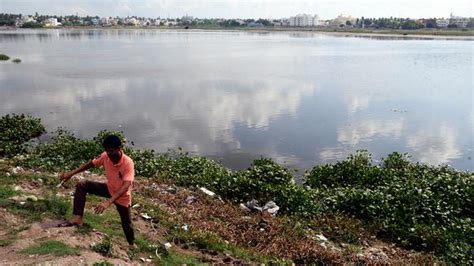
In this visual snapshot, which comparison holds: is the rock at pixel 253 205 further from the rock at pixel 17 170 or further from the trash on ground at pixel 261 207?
the rock at pixel 17 170

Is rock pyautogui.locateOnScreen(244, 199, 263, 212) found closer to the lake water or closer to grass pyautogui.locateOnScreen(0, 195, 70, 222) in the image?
grass pyautogui.locateOnScreen(0, 195, 70, 222)

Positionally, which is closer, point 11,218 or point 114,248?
point 114,248

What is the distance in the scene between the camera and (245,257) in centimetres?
779

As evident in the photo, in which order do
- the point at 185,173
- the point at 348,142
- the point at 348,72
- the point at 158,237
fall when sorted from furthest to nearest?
the point at 348,72 < the point at 348,142 < the point at 185,173 < the point at 158,237

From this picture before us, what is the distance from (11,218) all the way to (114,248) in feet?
6.76

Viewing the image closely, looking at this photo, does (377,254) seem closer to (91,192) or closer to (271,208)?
(271,208)

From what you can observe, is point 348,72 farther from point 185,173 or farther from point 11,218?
point 11,218

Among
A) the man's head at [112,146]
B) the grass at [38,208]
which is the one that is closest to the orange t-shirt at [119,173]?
the man's head at [112,146]

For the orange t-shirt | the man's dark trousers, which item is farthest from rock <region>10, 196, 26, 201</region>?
the orange t-shirt

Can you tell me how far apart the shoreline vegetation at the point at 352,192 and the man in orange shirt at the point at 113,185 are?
3500mm

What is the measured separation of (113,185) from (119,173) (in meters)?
0.30

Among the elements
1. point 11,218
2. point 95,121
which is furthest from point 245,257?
point 95,121

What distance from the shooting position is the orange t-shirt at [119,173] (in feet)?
21.4

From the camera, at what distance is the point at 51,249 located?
6.23m
